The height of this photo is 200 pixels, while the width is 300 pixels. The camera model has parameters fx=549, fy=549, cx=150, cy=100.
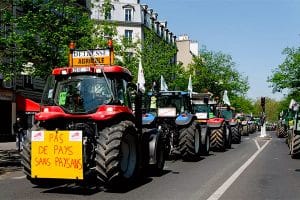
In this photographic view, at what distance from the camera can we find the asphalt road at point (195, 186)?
9.88 m

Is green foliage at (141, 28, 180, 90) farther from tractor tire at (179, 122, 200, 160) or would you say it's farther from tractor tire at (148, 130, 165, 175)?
tractor tire at (148, 130, 165, 175)

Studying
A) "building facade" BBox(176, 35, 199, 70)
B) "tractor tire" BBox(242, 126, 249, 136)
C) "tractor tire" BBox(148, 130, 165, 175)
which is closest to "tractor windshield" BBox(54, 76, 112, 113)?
"tractor tire" BBox(148, 130, 165, 175)

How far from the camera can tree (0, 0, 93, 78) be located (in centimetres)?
1958

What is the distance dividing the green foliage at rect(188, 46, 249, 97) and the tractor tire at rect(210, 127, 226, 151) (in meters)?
47.9

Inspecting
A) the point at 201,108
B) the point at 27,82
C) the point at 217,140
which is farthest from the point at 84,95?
the point at 27,82

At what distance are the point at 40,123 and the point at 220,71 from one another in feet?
217

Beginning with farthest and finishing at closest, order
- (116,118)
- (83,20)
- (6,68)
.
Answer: (83,20)
(6,68)
(116,118)

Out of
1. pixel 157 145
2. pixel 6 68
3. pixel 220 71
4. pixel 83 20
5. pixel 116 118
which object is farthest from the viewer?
pixel 220 71

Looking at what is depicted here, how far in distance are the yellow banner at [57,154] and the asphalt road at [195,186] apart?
1.26 ft

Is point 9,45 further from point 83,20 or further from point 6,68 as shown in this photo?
point 83,20

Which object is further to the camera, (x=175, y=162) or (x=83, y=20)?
(x=83, y=20)

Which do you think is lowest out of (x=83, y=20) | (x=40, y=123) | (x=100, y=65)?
(x=40, y=123)

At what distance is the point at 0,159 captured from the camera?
19062mm

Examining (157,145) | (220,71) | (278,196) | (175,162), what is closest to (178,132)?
(175,162)
